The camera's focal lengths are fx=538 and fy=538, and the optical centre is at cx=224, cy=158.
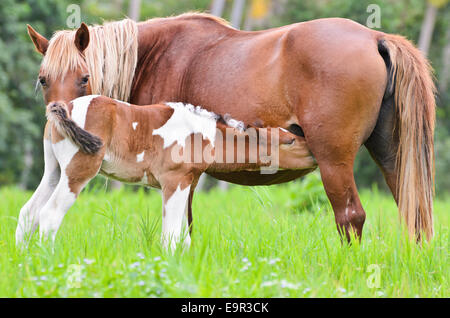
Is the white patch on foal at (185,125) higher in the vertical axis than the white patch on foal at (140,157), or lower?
higher

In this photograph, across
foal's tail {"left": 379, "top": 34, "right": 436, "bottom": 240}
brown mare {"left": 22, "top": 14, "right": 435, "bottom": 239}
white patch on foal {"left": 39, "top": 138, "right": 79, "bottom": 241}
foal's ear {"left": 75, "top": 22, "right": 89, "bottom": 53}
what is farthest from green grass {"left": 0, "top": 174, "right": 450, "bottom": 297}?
foal's ear {"left": 75, "top": 22, "right": 89, "bottom": 53}

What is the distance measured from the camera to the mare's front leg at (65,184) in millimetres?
3979

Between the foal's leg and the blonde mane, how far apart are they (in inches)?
31.7

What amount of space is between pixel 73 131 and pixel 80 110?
26cm

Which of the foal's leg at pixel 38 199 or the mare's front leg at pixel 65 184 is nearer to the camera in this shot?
the mare's front leg at pixel 65 184

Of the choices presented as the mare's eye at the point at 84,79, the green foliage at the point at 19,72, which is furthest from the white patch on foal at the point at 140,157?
the green foliage at the point at 19,72

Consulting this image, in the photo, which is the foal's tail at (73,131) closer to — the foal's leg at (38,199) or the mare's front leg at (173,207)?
the foal's leg at (38,199)

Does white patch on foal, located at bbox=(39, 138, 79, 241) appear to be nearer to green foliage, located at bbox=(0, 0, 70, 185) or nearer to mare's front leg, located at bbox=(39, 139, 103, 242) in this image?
mare's front leg, located at bbox=(39, 139, 103, 242)

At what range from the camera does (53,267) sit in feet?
11.6

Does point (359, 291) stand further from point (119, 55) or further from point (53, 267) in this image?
point (119, 55)

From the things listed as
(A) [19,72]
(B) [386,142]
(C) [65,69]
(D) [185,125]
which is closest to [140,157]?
(D) [185,125]

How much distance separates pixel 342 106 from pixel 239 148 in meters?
0.91

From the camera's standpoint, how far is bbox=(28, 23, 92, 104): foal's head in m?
4.56

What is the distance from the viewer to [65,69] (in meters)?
4.57
